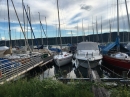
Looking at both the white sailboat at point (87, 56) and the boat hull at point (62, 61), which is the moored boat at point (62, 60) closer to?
the boat hull at point (62, 61)

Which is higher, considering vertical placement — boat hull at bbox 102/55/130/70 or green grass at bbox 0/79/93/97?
green grass at bbox 0/79/93/97

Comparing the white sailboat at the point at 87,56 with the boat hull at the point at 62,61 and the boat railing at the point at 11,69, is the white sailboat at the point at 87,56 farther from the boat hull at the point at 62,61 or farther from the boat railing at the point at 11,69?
the boat railing at the point at 11,69

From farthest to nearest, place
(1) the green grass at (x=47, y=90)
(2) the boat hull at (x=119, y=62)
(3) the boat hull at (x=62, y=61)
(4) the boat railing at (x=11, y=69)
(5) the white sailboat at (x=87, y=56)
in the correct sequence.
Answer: (3) the boat hull at (x=62, y=61)
(5) the white sailboat at (x=87, y=56)
(2) the boat hull at (x=119, y=62)
(4) the boat railing at (x=11, y=69)
(1) the green grass at (x=47, y=90)

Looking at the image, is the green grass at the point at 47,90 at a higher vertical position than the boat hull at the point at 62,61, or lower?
higher

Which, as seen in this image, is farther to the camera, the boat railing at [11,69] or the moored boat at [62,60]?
the moored boat at [62,60]

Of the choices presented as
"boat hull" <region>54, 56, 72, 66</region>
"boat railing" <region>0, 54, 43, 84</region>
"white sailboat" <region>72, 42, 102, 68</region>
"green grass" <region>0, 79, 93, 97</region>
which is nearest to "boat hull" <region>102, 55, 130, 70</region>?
"white sailboat" <region>72, 42, 102, 68</region>

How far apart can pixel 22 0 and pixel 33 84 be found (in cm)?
2760

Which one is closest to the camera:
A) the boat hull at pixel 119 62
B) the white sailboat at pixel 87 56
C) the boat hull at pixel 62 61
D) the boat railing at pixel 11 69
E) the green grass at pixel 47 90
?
the green grass at pixel 47 90

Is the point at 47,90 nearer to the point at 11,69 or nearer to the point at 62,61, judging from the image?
the point at 11,69

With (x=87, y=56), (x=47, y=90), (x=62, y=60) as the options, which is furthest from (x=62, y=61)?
(x=47, y=90)

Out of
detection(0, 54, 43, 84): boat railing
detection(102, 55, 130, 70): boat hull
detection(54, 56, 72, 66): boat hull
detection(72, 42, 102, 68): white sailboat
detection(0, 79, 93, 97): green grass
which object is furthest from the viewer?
detection(54, 56, 72, 66): boat hull

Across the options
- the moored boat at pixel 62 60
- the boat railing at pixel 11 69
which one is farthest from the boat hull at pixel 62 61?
the boat railing at pixel 11 69

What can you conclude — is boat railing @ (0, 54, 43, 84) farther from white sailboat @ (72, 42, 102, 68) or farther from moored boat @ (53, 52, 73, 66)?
moored boat @ (53, 52, 73, 66)

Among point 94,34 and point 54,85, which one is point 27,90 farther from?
point 94,34
